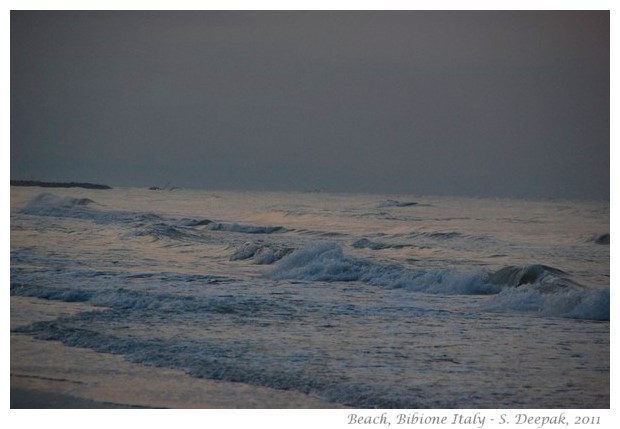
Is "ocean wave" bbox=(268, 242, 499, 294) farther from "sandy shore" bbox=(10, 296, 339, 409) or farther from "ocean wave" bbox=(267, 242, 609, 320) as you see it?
"sandy shore" bbox=(10, 296, 339, 409)

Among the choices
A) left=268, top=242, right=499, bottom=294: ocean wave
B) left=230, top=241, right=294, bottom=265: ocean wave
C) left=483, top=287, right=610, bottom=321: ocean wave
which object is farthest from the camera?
left=230, top=241, right=294, bottom=265: ocean wave

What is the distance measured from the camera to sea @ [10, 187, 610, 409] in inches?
341

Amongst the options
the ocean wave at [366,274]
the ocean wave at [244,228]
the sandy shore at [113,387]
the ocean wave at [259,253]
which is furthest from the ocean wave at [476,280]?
the ocean wave at [244,228]

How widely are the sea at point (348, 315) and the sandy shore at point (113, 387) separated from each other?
26 cm

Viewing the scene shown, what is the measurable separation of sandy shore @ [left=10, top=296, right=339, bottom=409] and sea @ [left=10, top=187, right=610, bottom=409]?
0.86 feet

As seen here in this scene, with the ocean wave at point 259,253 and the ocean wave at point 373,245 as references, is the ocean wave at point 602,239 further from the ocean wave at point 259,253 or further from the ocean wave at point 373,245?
the ocean wave at point 259,253

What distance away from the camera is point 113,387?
27.0 feet

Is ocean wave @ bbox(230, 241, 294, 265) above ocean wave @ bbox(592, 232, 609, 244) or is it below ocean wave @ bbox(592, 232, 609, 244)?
above

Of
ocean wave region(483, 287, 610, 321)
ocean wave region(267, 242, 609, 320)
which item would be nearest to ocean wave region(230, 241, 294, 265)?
ocean wave region(267, 242, 609, 320)

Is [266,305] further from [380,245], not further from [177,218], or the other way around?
[177,218]

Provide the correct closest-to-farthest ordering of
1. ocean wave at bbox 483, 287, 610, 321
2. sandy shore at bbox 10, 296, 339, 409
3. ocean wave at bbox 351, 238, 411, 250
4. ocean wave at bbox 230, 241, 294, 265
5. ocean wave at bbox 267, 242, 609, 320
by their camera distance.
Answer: sandy shore at bbox 10, 296, 339, 409 < ocean wave at bbox 483, 287, 610, 321 < ocean wave at bbox 267, 242, 609, 320 < ocean wave at bbox 230, 241, 294, 265 < ocean wave at bbox 351, 238, 411, 250

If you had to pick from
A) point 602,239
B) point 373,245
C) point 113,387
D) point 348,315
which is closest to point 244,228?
point 373,245

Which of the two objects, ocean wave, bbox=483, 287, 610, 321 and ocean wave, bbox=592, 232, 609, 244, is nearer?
ocean wave, bbox=483, 287, 610, 321
